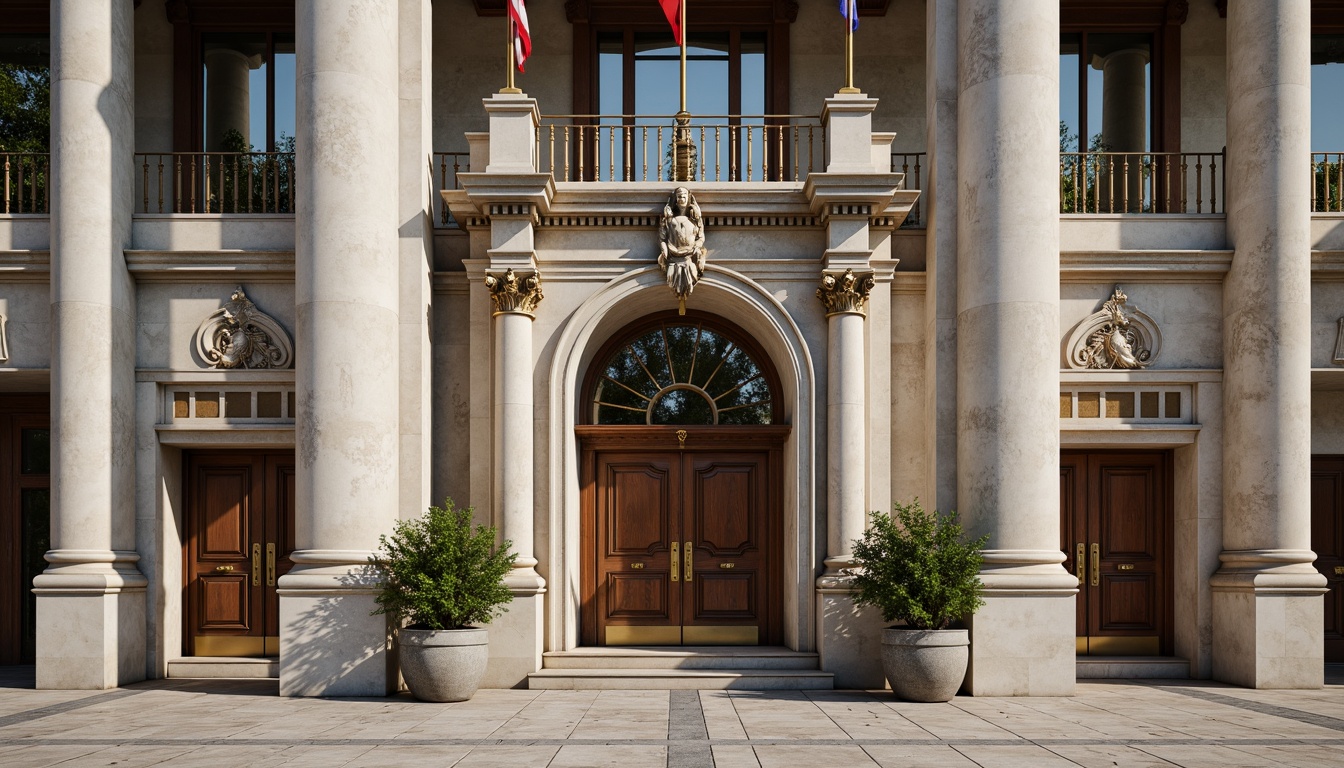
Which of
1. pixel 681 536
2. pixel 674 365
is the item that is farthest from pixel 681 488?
pixel 674 365

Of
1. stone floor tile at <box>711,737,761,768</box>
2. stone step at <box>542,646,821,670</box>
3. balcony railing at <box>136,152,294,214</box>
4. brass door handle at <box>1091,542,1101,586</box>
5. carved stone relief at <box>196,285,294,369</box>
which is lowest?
stone step at <box>542,646,821,670</box>

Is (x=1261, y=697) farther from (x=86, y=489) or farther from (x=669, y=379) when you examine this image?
(x=86, y=489)

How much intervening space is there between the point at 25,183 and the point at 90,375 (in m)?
4.58

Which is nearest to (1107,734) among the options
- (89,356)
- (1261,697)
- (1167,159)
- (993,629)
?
(993,629)

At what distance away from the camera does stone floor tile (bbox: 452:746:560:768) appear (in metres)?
8.49

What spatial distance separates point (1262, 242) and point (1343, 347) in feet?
6.59

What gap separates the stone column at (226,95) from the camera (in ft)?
52.5

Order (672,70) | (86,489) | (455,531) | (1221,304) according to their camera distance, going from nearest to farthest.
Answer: (455,531)
(86,489)
(1221,304)
(672,70)

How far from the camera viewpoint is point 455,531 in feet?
39.9

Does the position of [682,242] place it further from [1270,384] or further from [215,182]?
[1270,384]

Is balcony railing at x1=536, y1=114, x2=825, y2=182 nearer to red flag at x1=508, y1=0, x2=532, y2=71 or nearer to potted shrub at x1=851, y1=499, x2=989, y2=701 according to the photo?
red flag at x1=508, y1=0, x2=532, y2=71

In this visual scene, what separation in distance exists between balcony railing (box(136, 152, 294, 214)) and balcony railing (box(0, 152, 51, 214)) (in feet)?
4.28

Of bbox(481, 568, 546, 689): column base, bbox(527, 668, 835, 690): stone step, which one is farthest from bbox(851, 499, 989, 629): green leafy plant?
bbox(481, 568, 546, 689): column base

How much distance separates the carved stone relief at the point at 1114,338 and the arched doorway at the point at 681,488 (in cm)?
399
